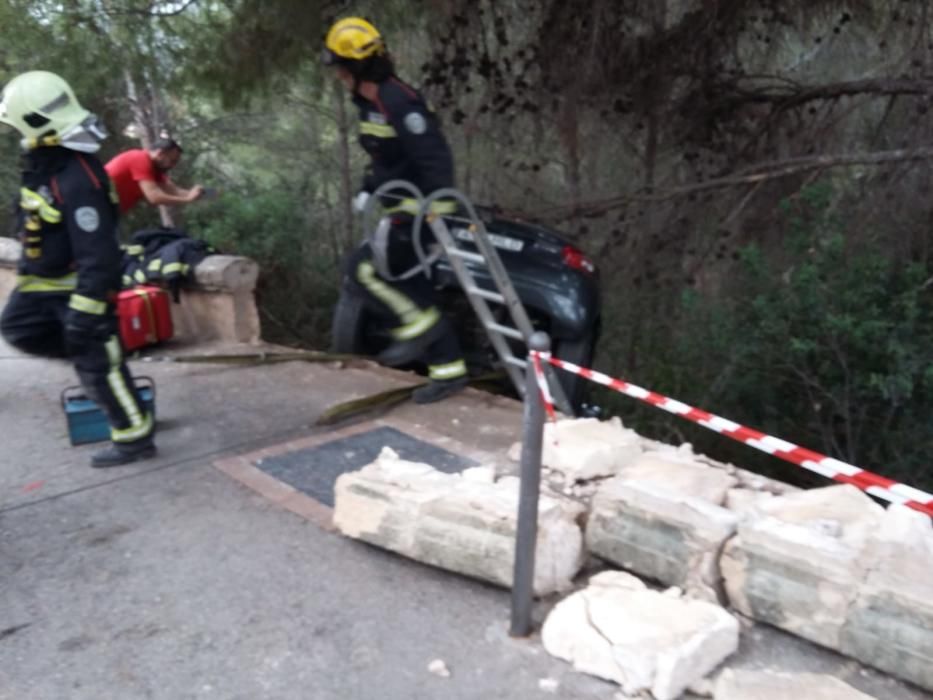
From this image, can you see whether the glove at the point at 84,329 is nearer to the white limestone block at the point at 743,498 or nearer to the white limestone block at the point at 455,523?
the white limestone block at the point at 455,523

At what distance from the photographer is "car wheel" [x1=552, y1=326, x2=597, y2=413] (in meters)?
4.93

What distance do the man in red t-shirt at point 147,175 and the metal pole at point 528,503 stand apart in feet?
13.4

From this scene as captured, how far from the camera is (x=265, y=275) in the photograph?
30.4ft

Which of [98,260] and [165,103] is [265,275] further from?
[98,260]

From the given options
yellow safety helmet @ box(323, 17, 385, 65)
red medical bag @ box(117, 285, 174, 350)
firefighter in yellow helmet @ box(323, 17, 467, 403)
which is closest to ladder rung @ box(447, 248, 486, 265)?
firefighter in yellow helmet @ box(323, 17, 467, 403)

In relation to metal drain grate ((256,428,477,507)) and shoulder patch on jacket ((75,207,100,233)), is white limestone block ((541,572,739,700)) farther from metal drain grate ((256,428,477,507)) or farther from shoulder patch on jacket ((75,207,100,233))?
shoulder patch on jacket ((75,207,100,233))

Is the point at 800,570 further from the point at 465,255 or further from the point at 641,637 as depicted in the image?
the point at 465,255

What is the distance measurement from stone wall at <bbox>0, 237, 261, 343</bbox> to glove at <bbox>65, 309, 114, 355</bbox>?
7.31 feet

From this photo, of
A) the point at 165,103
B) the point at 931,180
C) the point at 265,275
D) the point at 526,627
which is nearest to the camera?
the point at 526,627

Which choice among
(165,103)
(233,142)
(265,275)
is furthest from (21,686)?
(233,142)

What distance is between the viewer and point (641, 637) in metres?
2.42

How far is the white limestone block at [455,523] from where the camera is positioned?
9.20 feet

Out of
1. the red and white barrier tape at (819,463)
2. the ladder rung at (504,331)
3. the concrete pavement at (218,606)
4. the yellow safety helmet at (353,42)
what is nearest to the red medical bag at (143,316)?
the concrete pavement at (218,606)

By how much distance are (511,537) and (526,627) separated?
11.2 inches
